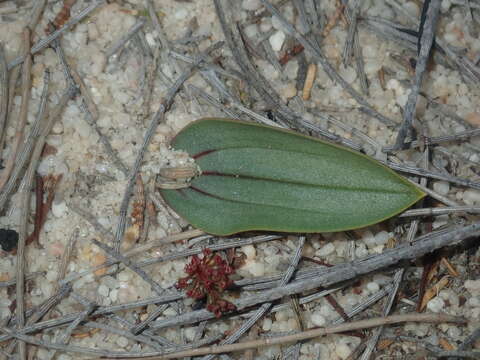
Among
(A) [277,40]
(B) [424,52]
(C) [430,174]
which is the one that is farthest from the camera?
(A) [277,40]

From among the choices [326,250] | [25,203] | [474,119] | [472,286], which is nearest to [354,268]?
[326,250]

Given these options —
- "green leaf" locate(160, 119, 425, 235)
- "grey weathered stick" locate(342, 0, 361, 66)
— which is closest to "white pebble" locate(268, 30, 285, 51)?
"grey weathered stick" locate(342, 0, 361, 66)

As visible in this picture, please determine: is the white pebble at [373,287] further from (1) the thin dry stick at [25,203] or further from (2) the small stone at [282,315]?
(1) the thin dry stick at [25,203]

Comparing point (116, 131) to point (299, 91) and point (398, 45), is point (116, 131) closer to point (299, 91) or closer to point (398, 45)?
point (299, 91)

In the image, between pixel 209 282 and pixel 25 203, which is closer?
pixel 209 282

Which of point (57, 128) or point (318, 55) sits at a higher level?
point (318, 55)

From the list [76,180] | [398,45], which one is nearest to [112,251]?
[76,180]

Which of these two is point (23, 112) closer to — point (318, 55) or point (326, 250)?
point (318, 55)

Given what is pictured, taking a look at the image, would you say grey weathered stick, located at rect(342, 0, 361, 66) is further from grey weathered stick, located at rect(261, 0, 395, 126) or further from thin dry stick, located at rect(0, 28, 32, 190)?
thin dry stick, located at rect(0, 28, 32, 190)
